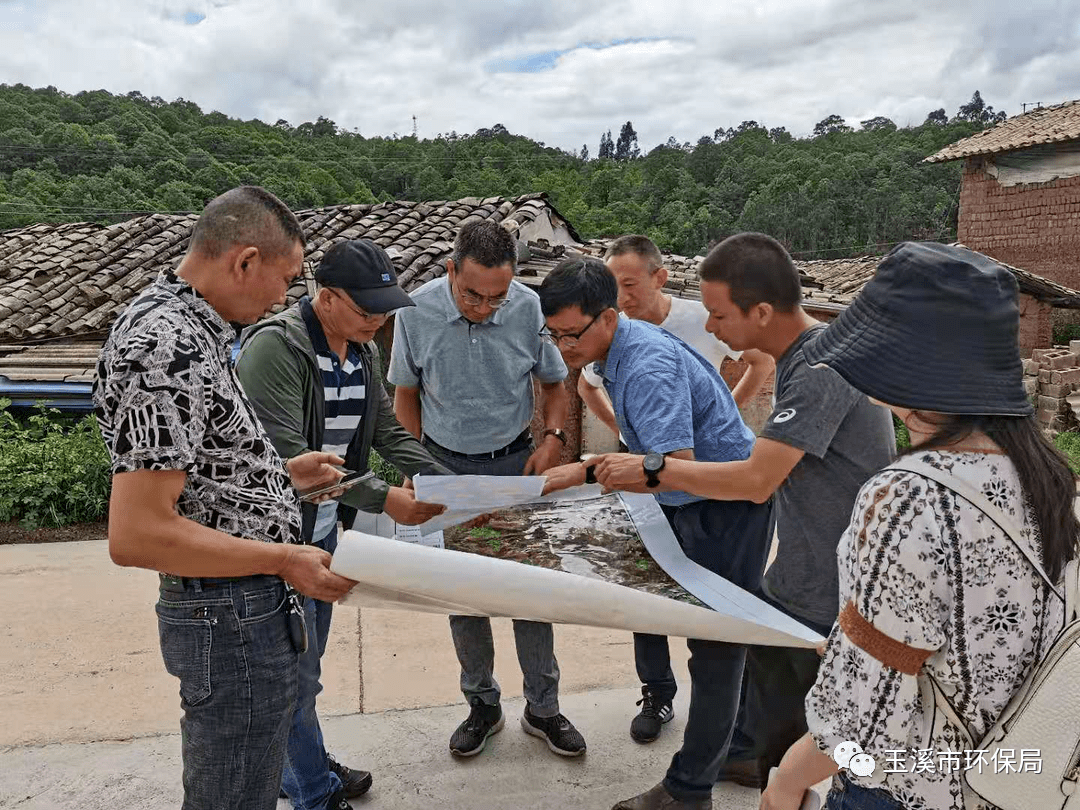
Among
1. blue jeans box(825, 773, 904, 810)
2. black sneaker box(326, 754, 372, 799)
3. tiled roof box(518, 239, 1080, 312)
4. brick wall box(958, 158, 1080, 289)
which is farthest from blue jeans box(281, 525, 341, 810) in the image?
brick wall box(958, 158, 1080, 289)

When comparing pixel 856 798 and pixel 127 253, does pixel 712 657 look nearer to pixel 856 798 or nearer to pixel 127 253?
pixel 856 798

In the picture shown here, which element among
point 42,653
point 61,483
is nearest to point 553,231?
point 61,483

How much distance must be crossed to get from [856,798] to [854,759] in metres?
0.14

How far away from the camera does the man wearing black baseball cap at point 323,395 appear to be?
2.19 meters

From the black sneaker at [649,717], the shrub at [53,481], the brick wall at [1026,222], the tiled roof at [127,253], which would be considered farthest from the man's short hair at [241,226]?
the brick wall at [1026,222]

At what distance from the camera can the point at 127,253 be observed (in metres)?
12.2

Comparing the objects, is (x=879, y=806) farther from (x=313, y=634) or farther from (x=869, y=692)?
(x=313, y=634)

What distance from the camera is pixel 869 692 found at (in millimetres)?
1183

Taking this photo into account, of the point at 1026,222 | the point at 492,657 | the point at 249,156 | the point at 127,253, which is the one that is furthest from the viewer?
the point at 249,156

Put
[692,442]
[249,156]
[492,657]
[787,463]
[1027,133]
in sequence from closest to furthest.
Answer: [787,463] < [692,442] < [492,657] < [1027,133] < [249,156]

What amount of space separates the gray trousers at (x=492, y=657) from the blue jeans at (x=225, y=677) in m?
1.24

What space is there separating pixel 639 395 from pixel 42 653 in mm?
3535

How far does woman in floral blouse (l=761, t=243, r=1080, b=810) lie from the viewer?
1113 mm

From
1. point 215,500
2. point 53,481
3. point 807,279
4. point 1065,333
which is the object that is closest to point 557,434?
point 215,500
